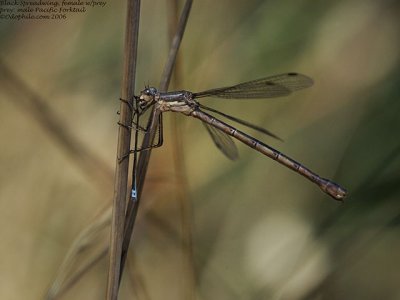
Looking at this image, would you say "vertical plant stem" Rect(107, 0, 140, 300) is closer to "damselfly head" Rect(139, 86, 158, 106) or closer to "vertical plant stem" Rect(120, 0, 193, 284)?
"vertical plant stem" Rect(120, 0, 193, 284)

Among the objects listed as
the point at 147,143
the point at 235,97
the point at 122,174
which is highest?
the point at 235,97

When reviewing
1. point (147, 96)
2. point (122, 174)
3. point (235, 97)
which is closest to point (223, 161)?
point (235, 97)

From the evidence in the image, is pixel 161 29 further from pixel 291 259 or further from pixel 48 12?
pixel 291 259

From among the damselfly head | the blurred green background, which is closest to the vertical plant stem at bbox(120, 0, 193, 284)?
the damselfly head

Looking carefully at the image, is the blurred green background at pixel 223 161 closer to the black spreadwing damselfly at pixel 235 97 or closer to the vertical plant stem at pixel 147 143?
the black spreadwing damselfly at pixel 235 97

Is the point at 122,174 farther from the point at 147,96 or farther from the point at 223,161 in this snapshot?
the point at 223,161

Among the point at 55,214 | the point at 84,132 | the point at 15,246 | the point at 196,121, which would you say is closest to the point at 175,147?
the point at 196,121

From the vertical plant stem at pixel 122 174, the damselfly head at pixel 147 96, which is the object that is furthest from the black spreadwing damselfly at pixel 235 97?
the vertical plant stem at pixel 122 174
